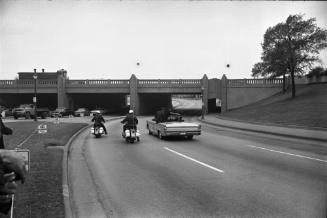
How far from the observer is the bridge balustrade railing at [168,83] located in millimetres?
59375

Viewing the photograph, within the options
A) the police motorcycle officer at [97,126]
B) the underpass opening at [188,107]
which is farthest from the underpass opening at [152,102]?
the police motorcycle officer at [97,126]

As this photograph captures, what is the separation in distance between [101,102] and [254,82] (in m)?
31.7

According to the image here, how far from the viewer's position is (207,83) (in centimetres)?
6056

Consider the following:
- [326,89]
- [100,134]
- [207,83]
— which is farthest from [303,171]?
[207,83]

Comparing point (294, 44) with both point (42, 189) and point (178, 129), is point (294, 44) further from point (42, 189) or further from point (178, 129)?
point (42, 189)

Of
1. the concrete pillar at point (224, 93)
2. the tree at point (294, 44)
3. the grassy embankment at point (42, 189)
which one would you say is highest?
the tree at point (294, 44)

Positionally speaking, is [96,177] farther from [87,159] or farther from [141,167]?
[87,159]

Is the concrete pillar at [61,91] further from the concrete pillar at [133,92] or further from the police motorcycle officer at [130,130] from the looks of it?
the police motorcycle officer at [130,130]

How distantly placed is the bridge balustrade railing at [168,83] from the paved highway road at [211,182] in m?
44.2

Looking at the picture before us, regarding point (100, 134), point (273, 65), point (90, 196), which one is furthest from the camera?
point (273, 65)

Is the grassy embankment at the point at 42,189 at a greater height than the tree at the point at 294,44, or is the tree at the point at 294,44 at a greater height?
the tree at the point at 294,44

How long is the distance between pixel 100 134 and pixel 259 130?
1082 centimetres

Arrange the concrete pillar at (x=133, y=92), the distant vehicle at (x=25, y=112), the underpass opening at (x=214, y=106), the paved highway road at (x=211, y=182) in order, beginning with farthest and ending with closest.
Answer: the underpass opening at (x=214, y=106) → the concrete pillar at (x=133, y=92) → the distant vehicle at (x=25, y=112) → the paved highway road at (x=211, y=182)

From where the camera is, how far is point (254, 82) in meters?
58.8
